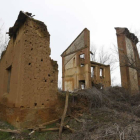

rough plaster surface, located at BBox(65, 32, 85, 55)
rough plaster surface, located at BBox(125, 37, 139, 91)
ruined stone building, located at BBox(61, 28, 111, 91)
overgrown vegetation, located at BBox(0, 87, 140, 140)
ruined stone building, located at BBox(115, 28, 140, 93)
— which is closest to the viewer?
overgrown vegetation, located at BBox(0, 87, 140, 140)

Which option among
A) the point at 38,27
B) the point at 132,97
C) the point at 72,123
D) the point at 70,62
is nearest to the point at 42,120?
the point at 72,123

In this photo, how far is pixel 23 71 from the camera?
229 inches

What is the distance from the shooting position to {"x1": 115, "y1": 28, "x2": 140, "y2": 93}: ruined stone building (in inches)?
536

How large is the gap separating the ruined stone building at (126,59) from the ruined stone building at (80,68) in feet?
11.6

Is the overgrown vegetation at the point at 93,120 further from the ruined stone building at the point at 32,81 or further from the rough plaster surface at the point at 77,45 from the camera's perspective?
the rough plaster surface at the point at 77,45

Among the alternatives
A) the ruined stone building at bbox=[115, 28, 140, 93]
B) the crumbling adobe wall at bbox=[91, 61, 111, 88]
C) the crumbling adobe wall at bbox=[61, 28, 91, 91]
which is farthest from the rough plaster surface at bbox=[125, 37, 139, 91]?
the crumbling adobe wall at bbox=[61, 28, 91, 91]

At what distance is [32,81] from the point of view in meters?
5.98

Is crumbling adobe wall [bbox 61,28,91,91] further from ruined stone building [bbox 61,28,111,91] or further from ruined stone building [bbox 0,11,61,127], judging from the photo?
ruined stone building [bbox 0,11,61,127]

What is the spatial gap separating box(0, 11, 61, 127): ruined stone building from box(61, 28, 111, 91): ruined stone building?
917 centimetres

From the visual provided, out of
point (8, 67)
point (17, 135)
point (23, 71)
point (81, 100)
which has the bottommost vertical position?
point (17, 135)

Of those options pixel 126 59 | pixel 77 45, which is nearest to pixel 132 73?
pixel 126 59

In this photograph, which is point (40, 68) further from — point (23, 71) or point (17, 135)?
point (17, 135)

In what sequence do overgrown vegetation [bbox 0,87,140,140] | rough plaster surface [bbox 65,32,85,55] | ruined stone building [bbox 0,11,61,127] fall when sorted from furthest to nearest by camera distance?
rough plaster surface [bbox 65,32,85,55] < ruined stone building [bbox 0,11,61,127] < overgrown vegetation [bbox 0,87,140,140]

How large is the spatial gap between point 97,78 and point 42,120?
12491 millimetres
